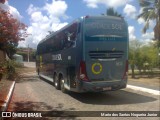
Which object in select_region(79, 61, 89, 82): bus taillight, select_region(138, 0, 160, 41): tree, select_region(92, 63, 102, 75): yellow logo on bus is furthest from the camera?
select_region(138, 0, 160, 41): tree

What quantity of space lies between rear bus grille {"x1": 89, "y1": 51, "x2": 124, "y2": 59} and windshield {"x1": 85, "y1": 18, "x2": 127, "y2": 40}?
0.67 metres

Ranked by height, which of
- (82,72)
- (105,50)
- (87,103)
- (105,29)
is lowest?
(87,103)

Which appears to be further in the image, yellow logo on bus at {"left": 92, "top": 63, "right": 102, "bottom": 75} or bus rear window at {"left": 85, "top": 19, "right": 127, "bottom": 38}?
yellow logo on bus at {"left": 92, "top": 63, "right": 102, "bottom": 75}

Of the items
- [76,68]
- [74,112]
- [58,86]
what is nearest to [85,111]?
[74,112]

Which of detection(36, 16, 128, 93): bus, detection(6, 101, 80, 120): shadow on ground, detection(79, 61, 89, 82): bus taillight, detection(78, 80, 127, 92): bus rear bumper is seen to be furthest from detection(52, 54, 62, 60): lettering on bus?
detection(6, 101, 80, 120): shadow on ground

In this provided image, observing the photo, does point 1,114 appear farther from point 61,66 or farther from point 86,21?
point 61,66

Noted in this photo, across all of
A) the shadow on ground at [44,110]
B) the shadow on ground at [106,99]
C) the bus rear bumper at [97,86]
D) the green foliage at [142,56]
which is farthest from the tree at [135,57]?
the shadow on ground at [44,110]

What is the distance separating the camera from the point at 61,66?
14375mm

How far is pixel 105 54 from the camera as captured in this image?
38.6 ft

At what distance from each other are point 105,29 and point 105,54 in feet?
3.77

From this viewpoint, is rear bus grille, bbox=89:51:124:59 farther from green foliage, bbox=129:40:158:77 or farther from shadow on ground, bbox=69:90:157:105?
green foliage, bbox=129:40:158:77

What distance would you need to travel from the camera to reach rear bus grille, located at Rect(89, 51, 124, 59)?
37.9 ft

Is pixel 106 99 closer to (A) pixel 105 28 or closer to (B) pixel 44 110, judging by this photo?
(A) pixel 105 28

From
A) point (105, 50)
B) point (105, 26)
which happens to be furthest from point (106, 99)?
point (105, 26)
